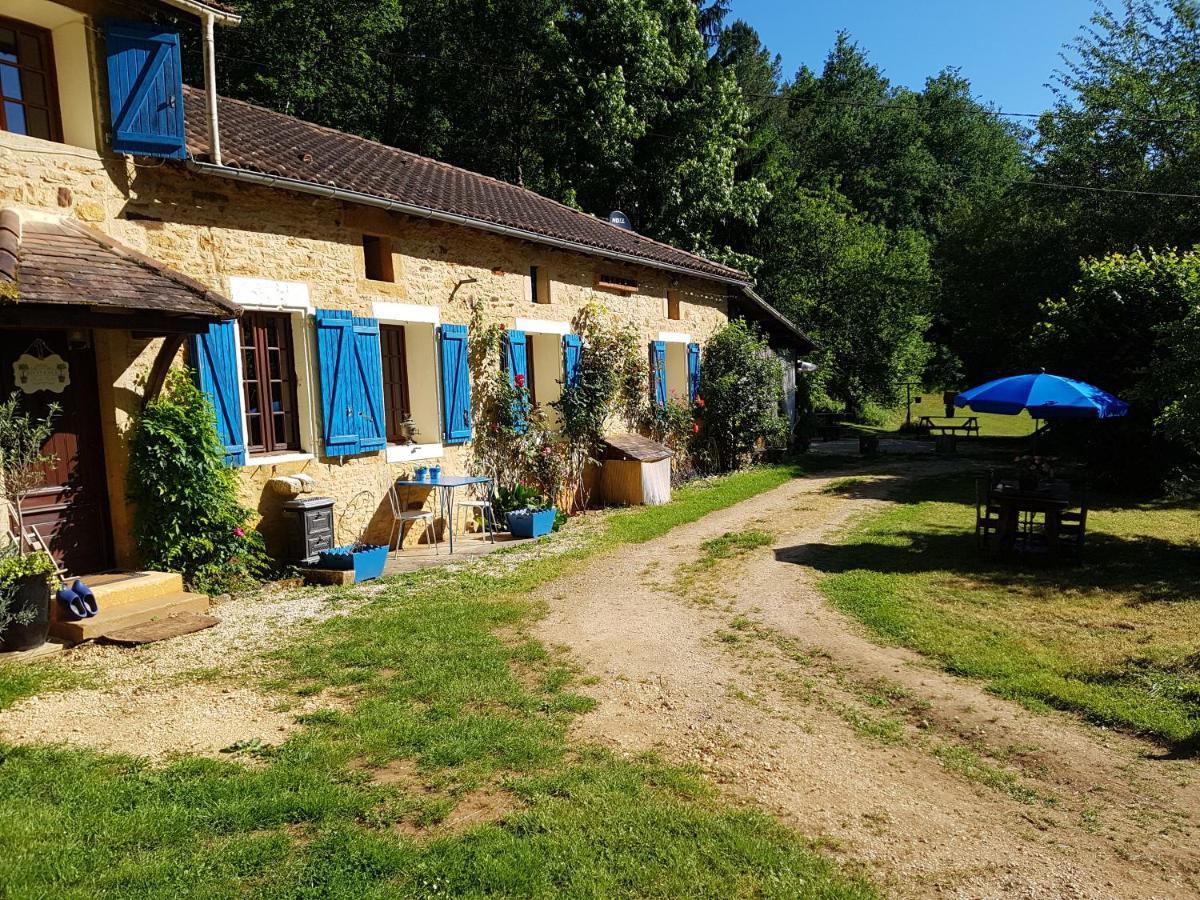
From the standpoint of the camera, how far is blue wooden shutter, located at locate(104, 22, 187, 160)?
21.5 feet

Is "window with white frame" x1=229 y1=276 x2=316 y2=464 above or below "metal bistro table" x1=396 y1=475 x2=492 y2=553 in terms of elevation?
above

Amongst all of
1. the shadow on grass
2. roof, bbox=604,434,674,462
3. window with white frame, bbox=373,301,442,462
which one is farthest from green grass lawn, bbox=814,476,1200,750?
window with white frame, bbox=373,301,442,462

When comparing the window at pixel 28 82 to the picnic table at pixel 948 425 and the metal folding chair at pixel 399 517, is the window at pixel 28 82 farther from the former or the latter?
the picnic table at pixel 948 425

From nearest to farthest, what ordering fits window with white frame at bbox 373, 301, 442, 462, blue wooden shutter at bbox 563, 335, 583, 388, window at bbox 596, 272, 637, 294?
window with white frame at bbox 373, 301, 442, 462
blue wooden shutter at bbox 563, 335, 583, 388
window at bbox 596, 272, 637, 294

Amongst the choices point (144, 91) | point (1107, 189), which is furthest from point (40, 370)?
point (1107, 189)

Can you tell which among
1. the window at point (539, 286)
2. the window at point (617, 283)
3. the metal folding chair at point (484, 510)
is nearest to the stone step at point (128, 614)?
the metal folding chair at point (484, 510)

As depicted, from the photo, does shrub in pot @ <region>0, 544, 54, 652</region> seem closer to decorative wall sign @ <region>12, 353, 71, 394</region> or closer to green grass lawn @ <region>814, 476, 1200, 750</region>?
decorative wall sign @ <region>12, 353, 71, 394</region>

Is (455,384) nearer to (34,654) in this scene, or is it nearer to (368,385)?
(368,385)

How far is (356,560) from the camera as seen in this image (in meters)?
7.54

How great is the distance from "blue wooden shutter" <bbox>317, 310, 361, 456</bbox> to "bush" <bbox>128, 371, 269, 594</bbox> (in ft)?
4.33

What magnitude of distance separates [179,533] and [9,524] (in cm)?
117

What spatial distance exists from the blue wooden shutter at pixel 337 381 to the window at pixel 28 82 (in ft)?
8.83

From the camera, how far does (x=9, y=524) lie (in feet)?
19.5

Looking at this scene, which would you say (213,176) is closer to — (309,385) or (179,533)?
(309,385)
